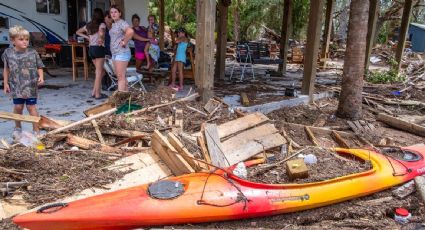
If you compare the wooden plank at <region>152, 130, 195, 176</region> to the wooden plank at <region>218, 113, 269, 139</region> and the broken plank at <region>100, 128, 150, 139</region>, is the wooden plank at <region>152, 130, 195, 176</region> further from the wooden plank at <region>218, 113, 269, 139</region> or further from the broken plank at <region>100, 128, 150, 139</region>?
the wooden plank at <region>218, 113, 269, 139</region>

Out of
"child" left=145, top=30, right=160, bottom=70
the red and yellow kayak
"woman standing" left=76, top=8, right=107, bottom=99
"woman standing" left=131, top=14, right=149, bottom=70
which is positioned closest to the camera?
the red and yellow kayak

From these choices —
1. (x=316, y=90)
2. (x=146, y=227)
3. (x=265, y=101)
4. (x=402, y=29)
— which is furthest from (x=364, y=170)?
(x=402, y=29)

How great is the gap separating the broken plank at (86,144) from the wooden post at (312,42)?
521 cm

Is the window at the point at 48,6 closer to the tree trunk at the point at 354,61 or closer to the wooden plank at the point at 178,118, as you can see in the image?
the wooden plank at the point at 178,118

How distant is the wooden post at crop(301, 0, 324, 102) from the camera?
800cm

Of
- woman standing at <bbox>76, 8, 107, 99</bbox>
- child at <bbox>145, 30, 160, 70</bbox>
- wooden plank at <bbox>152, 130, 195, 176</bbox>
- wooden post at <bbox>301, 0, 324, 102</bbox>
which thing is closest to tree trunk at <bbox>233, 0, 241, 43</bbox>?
child at <bbox>145, 30, 160, 70</bbox>

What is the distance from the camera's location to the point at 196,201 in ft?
11.0

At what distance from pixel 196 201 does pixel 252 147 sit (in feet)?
6.15

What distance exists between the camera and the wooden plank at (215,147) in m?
4.53

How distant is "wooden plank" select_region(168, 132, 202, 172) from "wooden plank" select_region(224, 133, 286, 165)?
602 mm

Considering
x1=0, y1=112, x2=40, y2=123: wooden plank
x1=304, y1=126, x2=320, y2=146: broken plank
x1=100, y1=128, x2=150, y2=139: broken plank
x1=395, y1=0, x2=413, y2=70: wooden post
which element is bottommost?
x1=304, y1=126, x2=320, y2=146: broken plank

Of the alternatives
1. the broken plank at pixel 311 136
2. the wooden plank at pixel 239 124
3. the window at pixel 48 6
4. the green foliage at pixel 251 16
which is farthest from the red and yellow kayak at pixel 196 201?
the green foliage at pixel 251 16

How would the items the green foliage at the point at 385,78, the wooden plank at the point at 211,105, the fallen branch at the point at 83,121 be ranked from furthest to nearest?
1. the green foliage at the point at 385,78
2. the wooden plank at the point at 211,105
3. the fallen branch at the point at 83,121

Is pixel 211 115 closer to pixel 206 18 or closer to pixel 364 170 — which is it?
pixel 206 18
